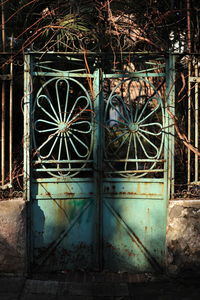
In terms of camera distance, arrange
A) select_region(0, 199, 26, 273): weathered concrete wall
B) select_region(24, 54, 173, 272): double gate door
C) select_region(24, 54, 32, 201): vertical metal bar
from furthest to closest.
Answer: select_region(24, 54, 173, 272): double gate door < select_region(24, 54, 32, 201): vertical metal bar < select_region(0, 199, 26, 273): weathered concrete wall

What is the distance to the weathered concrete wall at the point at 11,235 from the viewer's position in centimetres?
409

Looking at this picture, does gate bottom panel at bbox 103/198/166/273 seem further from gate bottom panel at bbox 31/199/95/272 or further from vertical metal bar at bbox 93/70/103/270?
gate bottom panel at bbox 31/199/95/272

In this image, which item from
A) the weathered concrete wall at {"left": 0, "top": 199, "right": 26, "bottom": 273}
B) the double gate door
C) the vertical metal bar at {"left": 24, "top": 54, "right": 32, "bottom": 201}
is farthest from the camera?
the double gate door

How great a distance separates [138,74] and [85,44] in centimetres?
83

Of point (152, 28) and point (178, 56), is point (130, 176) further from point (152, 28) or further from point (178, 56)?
point (152, 28)

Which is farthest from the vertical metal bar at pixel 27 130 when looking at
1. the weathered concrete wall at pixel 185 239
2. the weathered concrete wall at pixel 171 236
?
the weathered concrete wall at pixel 185 239

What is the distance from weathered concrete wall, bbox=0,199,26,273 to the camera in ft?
13.4

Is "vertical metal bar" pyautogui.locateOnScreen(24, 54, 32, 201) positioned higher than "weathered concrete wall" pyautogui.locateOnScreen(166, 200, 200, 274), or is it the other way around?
"vertical metal bar" pyautogui.locateOnScreen(24, 54, 32, 201)

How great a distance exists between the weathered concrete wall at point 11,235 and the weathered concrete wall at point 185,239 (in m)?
1.76

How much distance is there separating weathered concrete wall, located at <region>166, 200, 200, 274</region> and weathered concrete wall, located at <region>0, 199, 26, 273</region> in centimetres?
176

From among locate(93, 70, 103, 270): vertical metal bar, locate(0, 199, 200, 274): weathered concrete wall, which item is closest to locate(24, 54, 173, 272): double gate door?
locate(93, 70, 103, 270): vertical metal bar

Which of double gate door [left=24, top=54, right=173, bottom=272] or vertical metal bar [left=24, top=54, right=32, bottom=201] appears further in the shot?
double gate door [left=24, top=54, right=173, bottom=272]

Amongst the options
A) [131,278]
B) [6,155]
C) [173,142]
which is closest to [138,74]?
[173,142]

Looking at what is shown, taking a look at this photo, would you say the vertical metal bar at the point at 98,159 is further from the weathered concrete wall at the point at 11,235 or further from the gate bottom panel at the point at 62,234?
the weathered concrete wall at the point at 11,235
